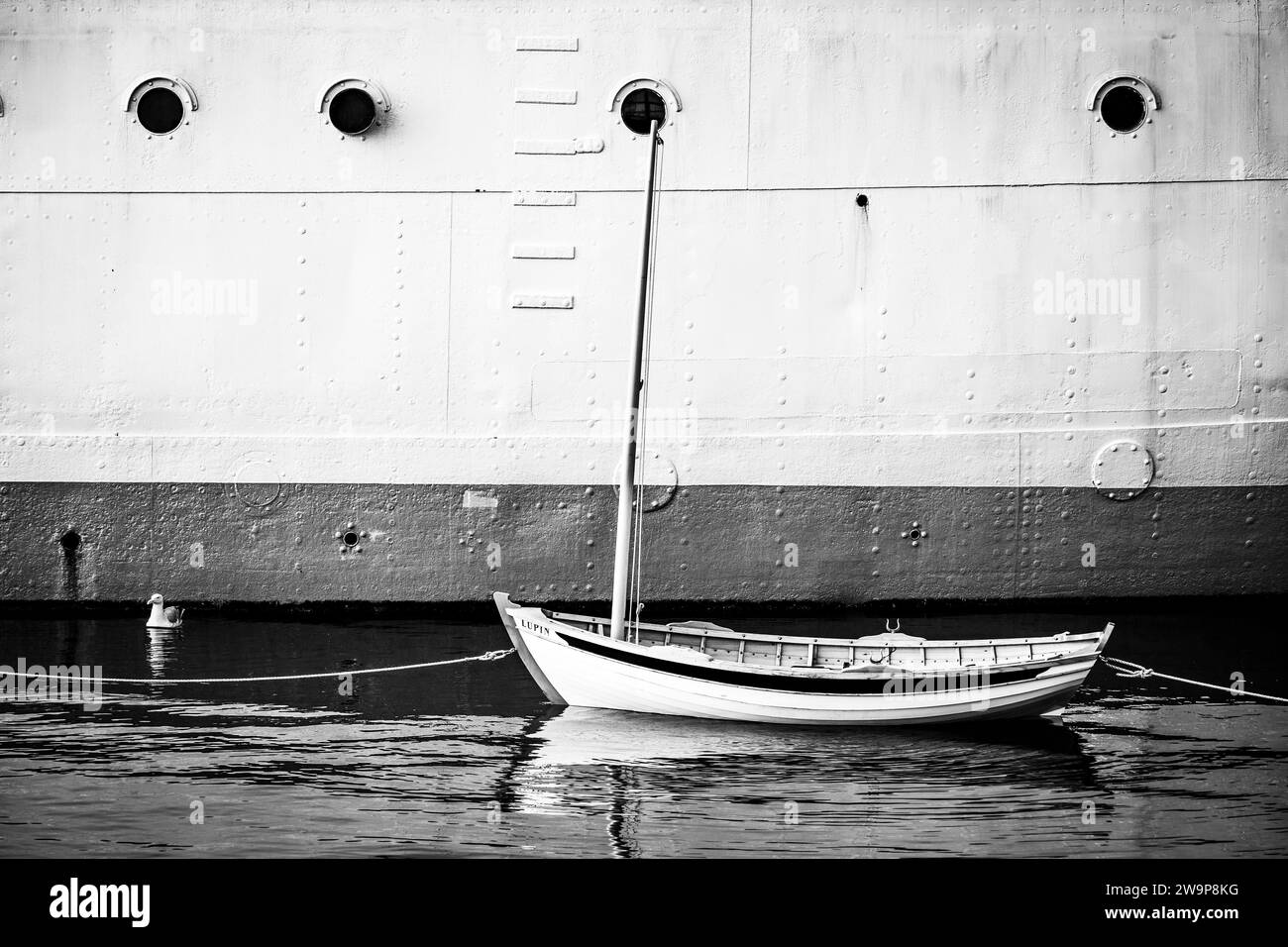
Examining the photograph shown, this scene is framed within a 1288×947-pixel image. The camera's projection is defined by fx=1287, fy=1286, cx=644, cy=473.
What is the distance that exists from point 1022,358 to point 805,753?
214 inches

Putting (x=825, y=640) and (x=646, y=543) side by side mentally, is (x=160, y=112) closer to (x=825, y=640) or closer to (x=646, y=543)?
(x=646, y=543)

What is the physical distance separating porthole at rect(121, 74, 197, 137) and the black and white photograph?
1.3 inches

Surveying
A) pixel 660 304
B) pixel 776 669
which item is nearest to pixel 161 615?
pixel 660 304

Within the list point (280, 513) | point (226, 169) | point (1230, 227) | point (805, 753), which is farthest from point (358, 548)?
point (1230, 227)

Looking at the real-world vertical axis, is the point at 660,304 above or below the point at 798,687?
above

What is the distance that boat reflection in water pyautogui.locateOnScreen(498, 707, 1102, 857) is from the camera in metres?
7.83

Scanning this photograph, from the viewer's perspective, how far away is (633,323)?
12438 mm

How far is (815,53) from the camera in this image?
13.3 metres

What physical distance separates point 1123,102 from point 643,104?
492 centimetres

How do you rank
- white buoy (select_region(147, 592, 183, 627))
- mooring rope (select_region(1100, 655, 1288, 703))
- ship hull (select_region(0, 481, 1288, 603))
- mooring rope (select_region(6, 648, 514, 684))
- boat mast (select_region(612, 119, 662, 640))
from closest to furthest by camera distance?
boat mast (select_region(612, 119, 662, 640)), mooring rope (select_region(1100, 655, 1288, 703)), mooring rope (select_region(6, 648, 514, 684)), ship hull (select_region(0, 481, 1288, 603)), white buoy (select_region(147, 592, 183, 627))

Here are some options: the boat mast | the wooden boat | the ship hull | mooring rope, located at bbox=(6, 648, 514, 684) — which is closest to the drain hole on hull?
the ship hull

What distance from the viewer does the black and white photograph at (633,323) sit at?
514 inches

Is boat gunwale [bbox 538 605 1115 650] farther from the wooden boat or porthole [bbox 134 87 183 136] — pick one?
porthole [bbox 134 87 183 136]
